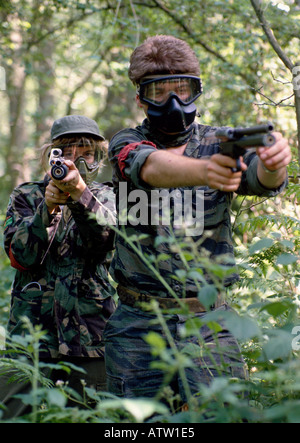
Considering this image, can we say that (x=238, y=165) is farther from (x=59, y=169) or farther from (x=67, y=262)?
(x=67, y=262)

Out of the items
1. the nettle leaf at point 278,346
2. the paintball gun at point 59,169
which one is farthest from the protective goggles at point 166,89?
the nettle leaf at point 278,346

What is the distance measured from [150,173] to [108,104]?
978cm

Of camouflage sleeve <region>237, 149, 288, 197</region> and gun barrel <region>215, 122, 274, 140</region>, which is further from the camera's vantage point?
camouflage sleeve <region>237, 149, 288, 197</region>

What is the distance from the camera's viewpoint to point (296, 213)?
166 inches

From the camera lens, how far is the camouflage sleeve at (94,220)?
11.5ft

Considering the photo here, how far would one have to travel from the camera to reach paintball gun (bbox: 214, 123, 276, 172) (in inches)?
78.3

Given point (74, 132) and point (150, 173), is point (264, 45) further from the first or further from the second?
point (150, 173)

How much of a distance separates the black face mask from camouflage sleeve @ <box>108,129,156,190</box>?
0.47 ft

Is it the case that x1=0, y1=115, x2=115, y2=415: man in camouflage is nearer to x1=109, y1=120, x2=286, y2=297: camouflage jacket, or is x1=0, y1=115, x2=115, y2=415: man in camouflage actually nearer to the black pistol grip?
x1=109, y1=120, x2=286, y2=297: camouflage jacket

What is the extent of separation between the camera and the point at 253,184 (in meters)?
2.64

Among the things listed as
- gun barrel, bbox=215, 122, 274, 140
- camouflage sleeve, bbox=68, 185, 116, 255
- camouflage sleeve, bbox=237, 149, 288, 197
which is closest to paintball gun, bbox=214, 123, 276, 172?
gun barrel, bbox=215, 122, 274, 140

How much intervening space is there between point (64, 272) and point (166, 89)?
1516 mm

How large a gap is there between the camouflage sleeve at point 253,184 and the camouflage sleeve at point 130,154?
0.50 meters
